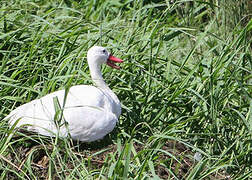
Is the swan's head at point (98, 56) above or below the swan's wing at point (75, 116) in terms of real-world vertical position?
above

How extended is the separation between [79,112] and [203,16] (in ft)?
11.8

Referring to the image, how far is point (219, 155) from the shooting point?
442 centimetres

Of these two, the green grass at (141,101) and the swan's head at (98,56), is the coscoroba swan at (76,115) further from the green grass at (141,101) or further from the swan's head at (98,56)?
the swan's head at (98,56)

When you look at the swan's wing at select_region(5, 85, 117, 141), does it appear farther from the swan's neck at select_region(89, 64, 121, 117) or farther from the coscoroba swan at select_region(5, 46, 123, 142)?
the swan's neck at select_region(89, 64, 121, 117)

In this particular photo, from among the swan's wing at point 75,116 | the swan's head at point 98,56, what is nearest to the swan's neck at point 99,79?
the swan's head at point 98,56

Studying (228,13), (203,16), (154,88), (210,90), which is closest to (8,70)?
(154,88)

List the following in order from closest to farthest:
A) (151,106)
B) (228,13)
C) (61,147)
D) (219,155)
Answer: (61,147) → (219,155) → (151,106) → (228,13)

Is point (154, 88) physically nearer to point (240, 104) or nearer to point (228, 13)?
point (240, 104)

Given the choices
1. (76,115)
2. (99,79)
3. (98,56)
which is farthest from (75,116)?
(98,56)

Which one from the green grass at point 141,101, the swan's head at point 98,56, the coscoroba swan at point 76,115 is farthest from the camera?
the swan's head at point 98,56

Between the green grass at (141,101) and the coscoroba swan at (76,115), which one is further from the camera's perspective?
the coscoroba swan at (76,115)

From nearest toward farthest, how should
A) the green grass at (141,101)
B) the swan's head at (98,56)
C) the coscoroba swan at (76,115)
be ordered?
the green grass at (141,101) → the coscoroba swan at (76,115) → the swan's head at (98,56)

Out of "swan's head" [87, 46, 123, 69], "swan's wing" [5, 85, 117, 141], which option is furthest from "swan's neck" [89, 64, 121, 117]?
"swan's wing" [5, 85, 117, 141]

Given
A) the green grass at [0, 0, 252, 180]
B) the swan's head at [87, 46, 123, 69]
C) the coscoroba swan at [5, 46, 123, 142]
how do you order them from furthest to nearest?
the swan's head at [87, 46, 123, 69] < the coscoroba swan at [5, 46, 123, 142] < the green grass at [0, 0, 252, 180]
